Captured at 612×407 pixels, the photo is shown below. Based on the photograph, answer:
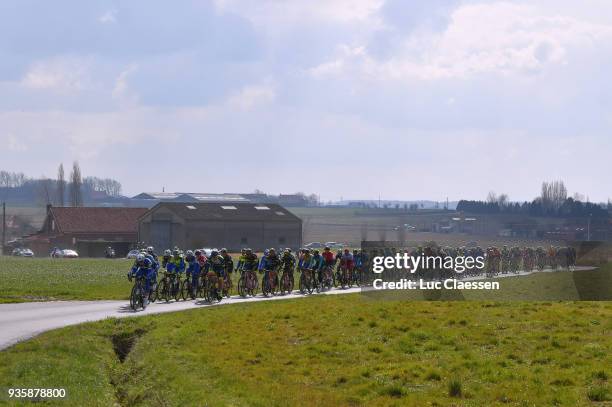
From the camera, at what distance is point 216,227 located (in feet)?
327

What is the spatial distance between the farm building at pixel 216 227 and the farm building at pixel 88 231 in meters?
3.79

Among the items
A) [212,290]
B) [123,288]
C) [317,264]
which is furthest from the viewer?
[123,288]

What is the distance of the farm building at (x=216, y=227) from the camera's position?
97.9 metres

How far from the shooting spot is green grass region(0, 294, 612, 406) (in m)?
14.7

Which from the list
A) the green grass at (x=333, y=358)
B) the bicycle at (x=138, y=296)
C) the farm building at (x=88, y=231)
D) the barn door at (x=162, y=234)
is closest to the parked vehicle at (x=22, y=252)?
the farm building at (x=88, y=231)

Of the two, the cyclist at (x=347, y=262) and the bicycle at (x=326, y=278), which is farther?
the cyclist at (x=347, y=262)

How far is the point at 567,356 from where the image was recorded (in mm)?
16891

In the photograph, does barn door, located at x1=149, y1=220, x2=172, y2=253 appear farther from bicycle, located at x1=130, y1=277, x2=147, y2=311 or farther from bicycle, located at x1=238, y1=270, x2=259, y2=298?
bicycle, located at x1=130, y1=277, x2=147, y2=311

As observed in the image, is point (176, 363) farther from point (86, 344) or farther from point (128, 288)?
point (128, 288)

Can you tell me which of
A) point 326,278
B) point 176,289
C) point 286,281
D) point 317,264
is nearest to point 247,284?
point 286,281

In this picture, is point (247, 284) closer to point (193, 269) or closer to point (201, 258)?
point (201, 258)

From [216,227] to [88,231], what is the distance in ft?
48.7

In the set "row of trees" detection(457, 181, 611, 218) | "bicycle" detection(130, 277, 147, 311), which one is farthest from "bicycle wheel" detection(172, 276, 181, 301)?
"row of trees" detection(457, 181, 611, 218)

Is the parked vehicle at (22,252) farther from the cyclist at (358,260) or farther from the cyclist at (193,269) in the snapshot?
the cyclist at (193,269)
